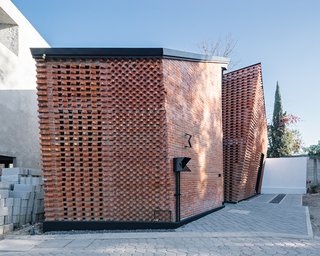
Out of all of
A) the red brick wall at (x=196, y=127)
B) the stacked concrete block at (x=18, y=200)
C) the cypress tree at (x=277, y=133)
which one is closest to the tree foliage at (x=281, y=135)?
the cypress tree at (x=277, y=133)

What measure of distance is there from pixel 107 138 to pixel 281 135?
22.6 meters

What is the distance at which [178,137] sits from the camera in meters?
7.45

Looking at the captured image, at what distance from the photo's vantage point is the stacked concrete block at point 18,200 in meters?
6.37

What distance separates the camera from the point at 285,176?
17141mm

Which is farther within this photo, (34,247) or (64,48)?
(64,48)

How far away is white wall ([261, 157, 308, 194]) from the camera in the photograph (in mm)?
16578

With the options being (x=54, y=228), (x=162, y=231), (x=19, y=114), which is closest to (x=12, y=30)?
(x=19, y=114)

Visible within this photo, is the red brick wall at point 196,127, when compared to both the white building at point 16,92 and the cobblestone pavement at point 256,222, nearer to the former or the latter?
the cobblestone pavement at point 256,222

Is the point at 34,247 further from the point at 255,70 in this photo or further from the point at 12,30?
the point at 12,30

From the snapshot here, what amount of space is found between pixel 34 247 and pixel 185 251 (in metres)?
3.13

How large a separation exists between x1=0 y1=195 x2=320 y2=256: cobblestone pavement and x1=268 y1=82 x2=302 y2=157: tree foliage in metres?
19.3

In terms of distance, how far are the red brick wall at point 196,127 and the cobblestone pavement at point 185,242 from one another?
1.44 metres

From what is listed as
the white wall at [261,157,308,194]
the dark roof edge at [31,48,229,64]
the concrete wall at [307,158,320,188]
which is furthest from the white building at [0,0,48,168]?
the concrete wall at [307,158,320,188]

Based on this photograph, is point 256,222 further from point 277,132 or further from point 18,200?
point 277,132
